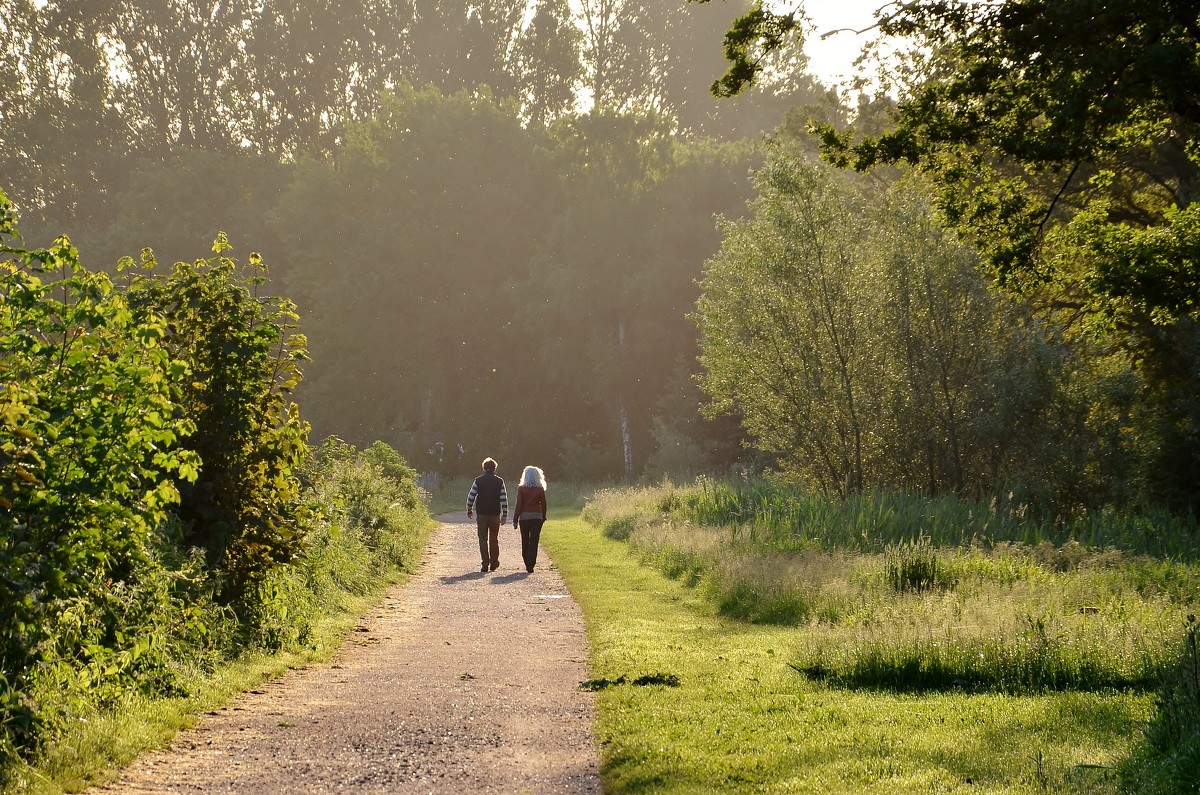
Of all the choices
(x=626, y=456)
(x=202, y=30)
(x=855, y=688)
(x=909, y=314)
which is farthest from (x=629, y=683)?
(x=202, y=30)

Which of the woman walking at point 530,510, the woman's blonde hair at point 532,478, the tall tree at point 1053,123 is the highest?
the tall tree at point 1053,123

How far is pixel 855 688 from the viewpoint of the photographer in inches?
440

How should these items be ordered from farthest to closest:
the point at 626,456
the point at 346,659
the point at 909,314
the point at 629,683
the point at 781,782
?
the point at 626,456 → the point at 909,314 → the point at 346,659 → the point at 629,683 → the point at 781,782

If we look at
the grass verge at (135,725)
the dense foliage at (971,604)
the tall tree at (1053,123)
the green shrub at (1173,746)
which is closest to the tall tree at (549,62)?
the dense foliage at (971,604)

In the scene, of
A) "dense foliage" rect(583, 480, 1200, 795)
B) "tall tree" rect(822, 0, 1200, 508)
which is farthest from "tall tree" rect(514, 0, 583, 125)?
"tall tree" rect(822, 0, 1200, 508)

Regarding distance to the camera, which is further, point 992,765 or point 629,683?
point 629,683

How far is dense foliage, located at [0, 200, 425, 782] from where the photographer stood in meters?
8.03

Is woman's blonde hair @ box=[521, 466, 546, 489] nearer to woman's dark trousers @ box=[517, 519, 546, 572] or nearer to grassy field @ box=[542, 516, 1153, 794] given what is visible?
woman's dark trousers @ box=[517, 519, 546, 572]

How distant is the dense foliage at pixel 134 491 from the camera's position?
8.03m

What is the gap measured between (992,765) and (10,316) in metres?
6.96

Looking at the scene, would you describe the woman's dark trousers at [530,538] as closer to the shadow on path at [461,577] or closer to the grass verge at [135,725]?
the shadow on path at [461,577]

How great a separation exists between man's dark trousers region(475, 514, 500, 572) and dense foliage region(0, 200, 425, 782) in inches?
Answer: 298

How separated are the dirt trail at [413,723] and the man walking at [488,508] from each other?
6.34m

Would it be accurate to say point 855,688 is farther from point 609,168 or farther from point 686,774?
point 609,168
